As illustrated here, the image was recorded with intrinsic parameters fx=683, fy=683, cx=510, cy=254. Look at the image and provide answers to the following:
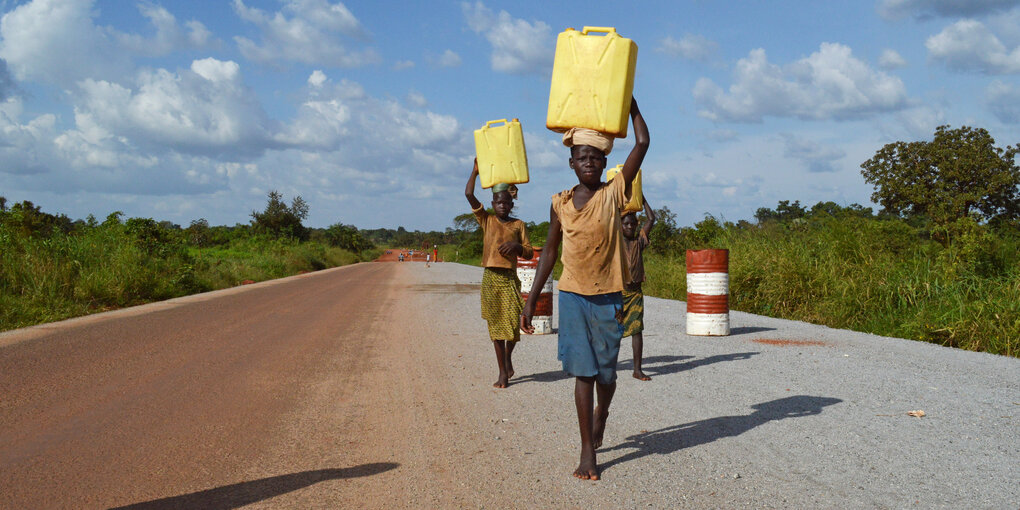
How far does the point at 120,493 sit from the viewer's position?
354 cm

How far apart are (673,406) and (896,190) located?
3924 centimetres

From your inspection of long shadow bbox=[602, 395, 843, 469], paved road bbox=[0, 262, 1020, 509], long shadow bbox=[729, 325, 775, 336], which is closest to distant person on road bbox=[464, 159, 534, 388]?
paved road bbox=[0, 262, 1020, 509]

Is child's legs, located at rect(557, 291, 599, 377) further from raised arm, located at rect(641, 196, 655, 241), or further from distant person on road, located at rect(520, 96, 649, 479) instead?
raised arm, located at rect(641, 196, 655, 241)

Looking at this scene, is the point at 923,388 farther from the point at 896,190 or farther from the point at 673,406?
the point at 896,190

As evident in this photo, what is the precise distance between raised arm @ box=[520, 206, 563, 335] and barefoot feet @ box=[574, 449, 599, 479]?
75 centimetres

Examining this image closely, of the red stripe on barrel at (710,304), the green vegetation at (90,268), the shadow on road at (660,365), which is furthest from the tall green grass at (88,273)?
the red stripe on barrel at (710,304)

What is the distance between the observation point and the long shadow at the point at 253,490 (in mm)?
3365

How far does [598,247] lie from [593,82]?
956mm

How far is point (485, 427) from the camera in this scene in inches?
189

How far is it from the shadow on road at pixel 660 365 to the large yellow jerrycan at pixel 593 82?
10.4 feet

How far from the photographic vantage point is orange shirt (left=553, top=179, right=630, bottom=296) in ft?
12.5

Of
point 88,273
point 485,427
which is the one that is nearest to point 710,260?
point 485,427

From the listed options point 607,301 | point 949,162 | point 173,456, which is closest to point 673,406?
point 607,301

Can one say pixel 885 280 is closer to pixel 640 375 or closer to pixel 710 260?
pixel 710 260
